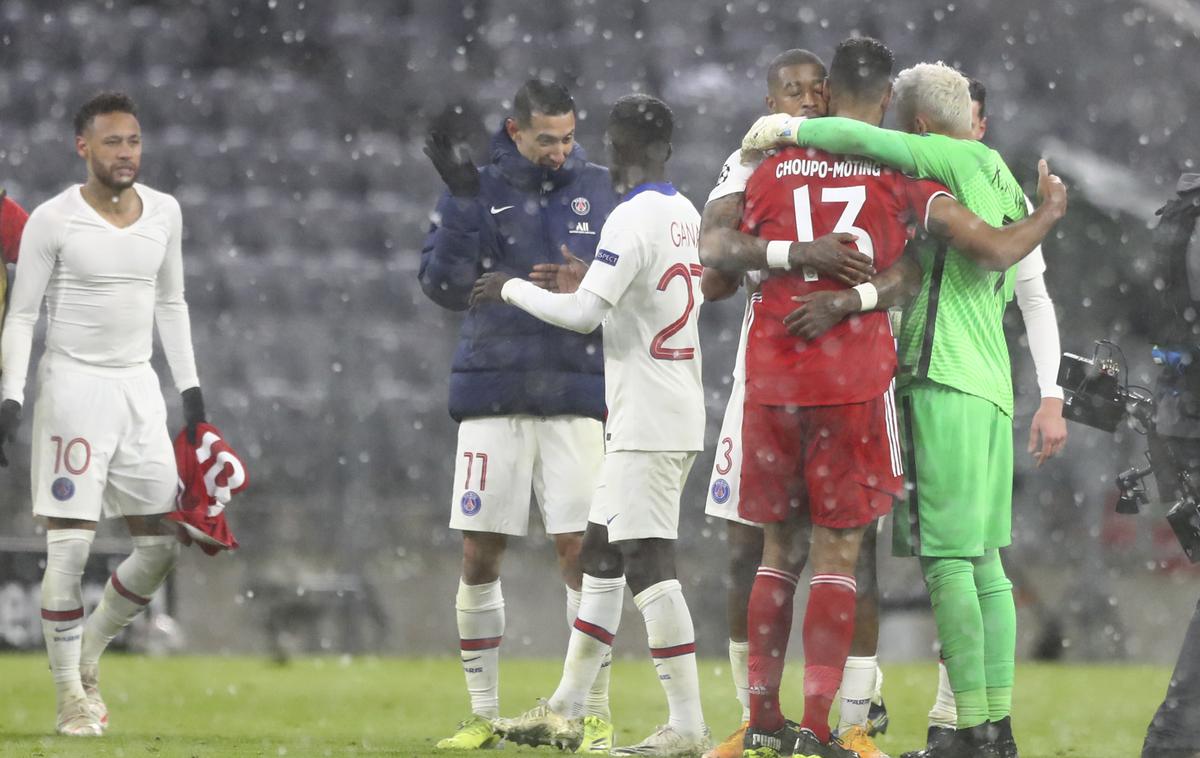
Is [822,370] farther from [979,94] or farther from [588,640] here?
[979,94]

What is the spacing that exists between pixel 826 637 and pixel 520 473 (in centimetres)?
141

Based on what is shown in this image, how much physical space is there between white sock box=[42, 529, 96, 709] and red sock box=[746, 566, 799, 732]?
94.9 inches

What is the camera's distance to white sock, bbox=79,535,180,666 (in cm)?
565

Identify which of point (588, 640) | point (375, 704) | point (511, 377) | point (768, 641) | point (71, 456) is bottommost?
point (375, 704)

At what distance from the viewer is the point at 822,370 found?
3996 mm

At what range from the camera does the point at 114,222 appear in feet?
18.4

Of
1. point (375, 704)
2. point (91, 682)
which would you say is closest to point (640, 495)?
point (91, 682)

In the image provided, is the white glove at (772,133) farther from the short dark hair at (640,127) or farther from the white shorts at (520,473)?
the white shorts at (520,473)

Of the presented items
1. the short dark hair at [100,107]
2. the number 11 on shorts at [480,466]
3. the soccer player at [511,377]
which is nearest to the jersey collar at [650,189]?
the soccer player at [511,377]

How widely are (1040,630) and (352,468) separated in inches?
180

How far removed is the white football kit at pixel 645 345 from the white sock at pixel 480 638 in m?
0.54

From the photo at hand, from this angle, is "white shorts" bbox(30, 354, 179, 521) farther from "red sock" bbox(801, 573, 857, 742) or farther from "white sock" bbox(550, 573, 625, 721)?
"red sock" bbox(801, 573, 857, 742)

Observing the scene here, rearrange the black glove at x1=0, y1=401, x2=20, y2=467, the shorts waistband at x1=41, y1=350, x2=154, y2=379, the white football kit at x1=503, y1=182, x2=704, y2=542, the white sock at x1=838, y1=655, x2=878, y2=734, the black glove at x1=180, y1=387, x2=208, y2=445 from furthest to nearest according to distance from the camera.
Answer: the black glove at x1=180, y1=387, x2=208, y2=445, the shorts waistband at x1=41, y1=350, x2=154, y2=379, the black glove at x1=0, y1=401, x2=20, y2=467, the white football kit at x1=503, y1=182, x2=704, y2=542, the white sock at x1=838, y1=655, x2=878, y2=734

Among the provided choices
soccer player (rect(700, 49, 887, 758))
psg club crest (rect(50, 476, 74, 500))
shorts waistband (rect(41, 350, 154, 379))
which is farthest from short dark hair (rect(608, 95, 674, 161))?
psg club crest (rect(50, 476, 74, 500))
